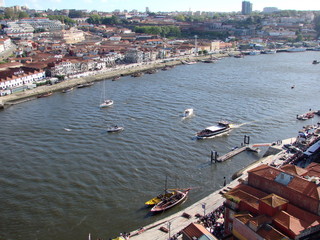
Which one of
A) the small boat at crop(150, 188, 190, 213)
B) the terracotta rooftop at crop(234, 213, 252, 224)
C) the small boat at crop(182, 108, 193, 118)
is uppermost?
the terracotta rooftop at crop(234, 213, 252, 224)

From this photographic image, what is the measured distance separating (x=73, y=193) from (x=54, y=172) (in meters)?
2.27

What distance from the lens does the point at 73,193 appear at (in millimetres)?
13891

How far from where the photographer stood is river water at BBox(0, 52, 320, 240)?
12.6m

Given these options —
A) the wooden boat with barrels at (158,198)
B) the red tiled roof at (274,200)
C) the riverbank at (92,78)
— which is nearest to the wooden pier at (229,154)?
the wooden boat with barrels at (158,198)

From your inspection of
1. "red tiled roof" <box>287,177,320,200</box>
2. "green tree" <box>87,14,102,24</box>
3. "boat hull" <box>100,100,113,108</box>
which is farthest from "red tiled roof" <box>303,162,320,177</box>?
"green tree" <box>87,14,102,24</box>

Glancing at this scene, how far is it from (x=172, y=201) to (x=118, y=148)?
632 centimetres

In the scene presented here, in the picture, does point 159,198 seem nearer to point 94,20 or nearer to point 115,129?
point 115,129

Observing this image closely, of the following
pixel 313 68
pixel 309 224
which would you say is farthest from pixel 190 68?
pixel 309 224

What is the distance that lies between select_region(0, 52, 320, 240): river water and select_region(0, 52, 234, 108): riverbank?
147cm

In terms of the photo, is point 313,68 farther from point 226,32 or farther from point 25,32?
point 25,32

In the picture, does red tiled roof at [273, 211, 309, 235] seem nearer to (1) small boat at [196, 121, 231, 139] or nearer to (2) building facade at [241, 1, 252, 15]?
(1) small boat at [196, 121, 231, 139]

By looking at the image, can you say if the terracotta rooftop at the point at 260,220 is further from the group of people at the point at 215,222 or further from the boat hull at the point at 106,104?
the boat hull at the point at 106,104

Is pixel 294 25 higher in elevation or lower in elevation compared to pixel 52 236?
higher

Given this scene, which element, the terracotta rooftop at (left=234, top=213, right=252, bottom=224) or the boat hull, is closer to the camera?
the terracotta rooftop at (left=234, top=213, right=252, bottom=224)
